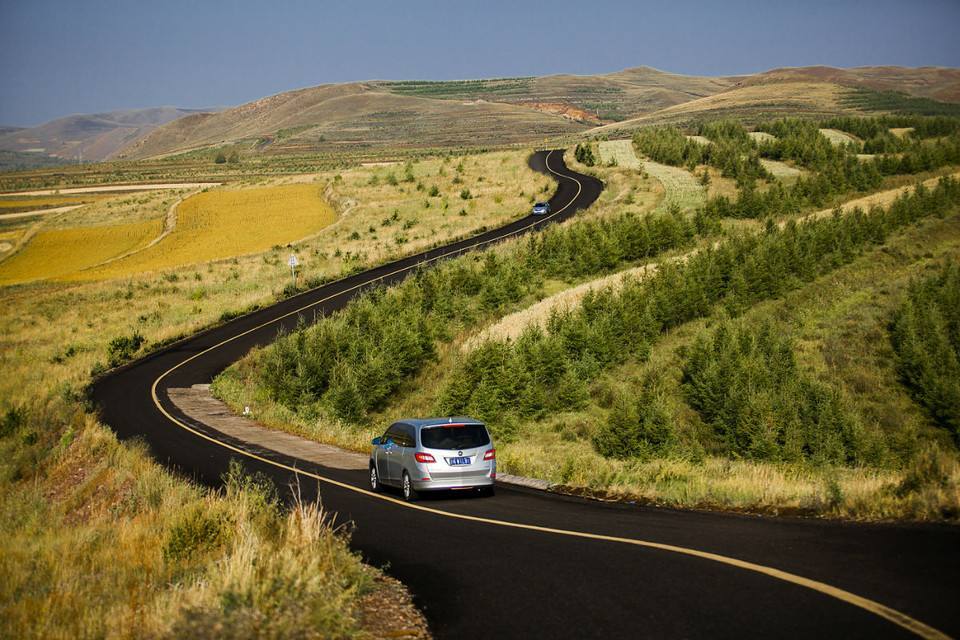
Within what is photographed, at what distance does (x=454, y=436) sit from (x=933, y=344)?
27.7m

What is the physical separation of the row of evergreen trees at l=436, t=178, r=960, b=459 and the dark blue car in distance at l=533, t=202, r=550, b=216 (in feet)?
82.6

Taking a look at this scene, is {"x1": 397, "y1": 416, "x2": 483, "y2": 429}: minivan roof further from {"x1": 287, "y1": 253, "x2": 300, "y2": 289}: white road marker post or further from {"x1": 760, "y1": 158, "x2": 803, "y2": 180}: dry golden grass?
{"x1": 760, "y1": 158, "x2": 803, "y2": 180}: dry golden grass

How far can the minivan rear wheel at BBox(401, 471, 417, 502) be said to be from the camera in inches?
641

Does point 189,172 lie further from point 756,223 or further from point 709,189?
point 756,223

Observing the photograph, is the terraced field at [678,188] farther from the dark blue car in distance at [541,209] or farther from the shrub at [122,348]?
the shrub at [122,348]

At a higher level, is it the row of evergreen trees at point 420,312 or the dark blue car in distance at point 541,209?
the dark blue car in distance at point 541,209

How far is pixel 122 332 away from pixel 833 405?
4069cm

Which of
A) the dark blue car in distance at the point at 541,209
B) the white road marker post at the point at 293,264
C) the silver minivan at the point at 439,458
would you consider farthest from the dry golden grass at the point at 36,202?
the silver minivan at the point at 439,458

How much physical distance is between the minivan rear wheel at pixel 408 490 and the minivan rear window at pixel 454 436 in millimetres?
771

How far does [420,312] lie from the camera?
43.8 meters

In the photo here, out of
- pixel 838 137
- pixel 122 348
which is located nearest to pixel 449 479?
pixel 122 348

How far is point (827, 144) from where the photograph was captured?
90000 millimetres

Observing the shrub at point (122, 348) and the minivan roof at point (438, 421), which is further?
the shrub at point (122, 348)

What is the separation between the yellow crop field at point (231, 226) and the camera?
70750 mm
